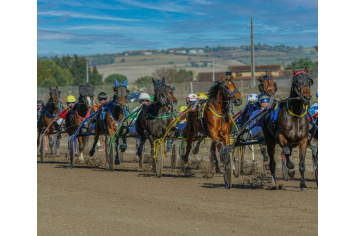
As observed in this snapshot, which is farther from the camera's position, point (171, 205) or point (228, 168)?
point (228, 168)

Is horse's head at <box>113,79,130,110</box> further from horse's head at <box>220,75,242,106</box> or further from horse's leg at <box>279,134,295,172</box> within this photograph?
horse's leg at <box>279,134,295,172</box>

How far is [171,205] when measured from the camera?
10.5 meters

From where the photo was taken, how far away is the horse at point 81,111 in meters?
18.5

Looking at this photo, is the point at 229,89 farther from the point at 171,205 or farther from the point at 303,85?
the point at 171,205

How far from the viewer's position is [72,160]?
17.7m

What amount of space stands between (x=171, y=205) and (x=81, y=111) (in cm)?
885

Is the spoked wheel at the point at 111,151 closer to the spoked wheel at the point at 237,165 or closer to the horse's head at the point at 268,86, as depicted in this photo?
the spoked wheel at the point at 237,165

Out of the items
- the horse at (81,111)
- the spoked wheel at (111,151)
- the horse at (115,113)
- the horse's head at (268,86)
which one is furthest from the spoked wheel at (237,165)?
the horse at (81,111)

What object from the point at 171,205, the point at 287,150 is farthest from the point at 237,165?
the point at 171,205

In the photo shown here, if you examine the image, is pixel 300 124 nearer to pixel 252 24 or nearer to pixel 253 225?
pixel 253 225

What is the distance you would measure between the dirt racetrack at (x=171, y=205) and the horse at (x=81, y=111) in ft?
11.0

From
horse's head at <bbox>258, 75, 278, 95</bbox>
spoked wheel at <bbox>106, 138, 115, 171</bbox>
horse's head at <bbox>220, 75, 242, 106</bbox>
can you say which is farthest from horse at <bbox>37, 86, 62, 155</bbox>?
horse's head at <bbox>258, 75, 278, 95</bbox>

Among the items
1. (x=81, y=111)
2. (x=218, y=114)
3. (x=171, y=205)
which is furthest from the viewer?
(x=81, y=111)

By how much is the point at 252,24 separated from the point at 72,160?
72.6 ft
